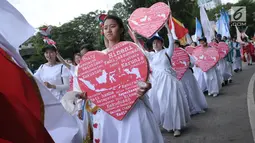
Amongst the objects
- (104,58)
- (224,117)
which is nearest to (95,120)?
(104,58)

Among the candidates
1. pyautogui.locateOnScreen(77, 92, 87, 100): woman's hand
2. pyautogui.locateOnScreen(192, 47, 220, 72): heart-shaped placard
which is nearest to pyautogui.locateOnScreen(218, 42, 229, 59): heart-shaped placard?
pyautogui.locateOnScreen(192, 47, 220, 72): heart-shaped placard

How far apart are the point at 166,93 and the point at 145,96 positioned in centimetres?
288

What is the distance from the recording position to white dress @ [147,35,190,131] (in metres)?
5.73

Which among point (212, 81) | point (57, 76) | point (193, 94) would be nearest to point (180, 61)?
point (193, 94)

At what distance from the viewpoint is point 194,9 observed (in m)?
39.4

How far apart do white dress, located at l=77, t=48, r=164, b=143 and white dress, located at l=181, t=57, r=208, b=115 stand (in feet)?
15.0

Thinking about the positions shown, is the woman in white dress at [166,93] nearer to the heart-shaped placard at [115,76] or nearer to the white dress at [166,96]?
the white dress at [166,96]

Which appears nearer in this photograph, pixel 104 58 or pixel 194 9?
pixel 104 58

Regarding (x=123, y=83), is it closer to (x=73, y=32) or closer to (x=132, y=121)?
(x=132, y=121)

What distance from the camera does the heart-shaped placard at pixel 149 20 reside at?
17.9 feet

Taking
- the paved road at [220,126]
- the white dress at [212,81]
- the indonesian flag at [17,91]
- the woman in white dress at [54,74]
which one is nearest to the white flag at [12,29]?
the indonesian flag at [17,91]

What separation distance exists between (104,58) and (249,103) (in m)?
5.33

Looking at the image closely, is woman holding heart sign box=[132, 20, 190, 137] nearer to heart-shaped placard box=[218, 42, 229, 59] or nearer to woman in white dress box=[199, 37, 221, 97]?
woman in white dress box=[199, 37, 221, 97]

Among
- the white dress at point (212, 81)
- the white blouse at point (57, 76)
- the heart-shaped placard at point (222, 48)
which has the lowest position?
the white dress at point (212, 81)
